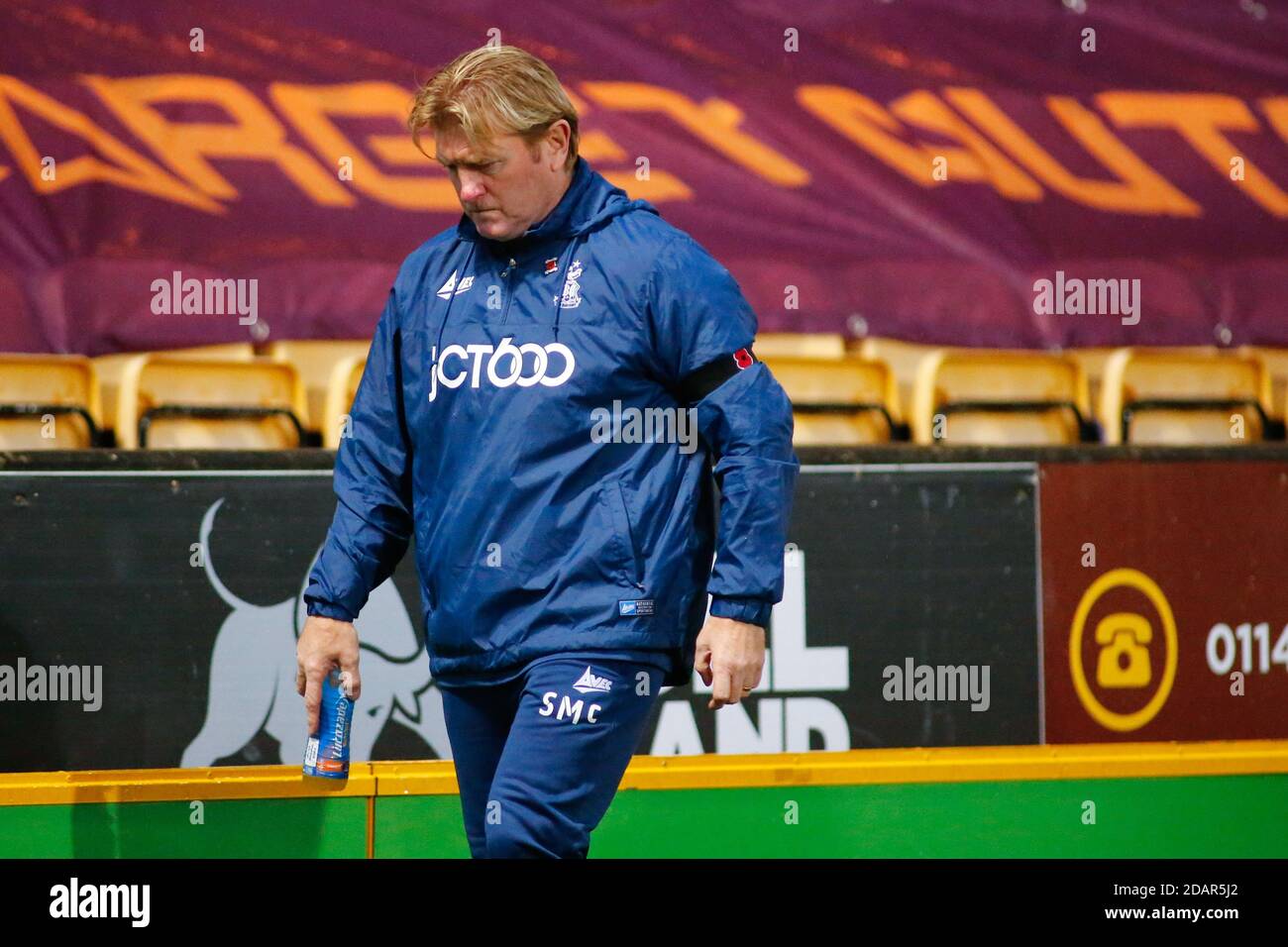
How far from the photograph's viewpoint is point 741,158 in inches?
241

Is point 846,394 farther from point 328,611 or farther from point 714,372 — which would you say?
point 328,611

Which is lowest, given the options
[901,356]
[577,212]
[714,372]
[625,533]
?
[625,533]

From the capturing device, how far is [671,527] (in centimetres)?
258

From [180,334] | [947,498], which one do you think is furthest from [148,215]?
[947,498]

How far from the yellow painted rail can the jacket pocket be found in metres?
1.17

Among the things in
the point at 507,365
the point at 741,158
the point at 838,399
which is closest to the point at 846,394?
the point at 838,399

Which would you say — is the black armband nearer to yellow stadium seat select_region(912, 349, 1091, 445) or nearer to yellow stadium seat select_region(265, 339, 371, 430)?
yellow stadium seat select_region(912, 349, 1091, 445)

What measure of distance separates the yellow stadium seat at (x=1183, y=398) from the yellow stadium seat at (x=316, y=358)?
118 inches

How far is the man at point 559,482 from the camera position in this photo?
2500 millimetres

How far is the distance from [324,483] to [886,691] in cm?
184

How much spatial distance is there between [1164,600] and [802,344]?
6.34 ft

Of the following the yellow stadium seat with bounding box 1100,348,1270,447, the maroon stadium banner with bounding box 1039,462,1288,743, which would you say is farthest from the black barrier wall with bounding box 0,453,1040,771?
the yellow stadium seat with bounding box 1100,348,1270,447

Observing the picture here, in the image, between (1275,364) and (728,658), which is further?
(1275,364)

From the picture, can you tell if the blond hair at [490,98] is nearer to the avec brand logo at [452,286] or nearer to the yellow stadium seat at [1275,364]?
the avec brand logo at [452,286]
